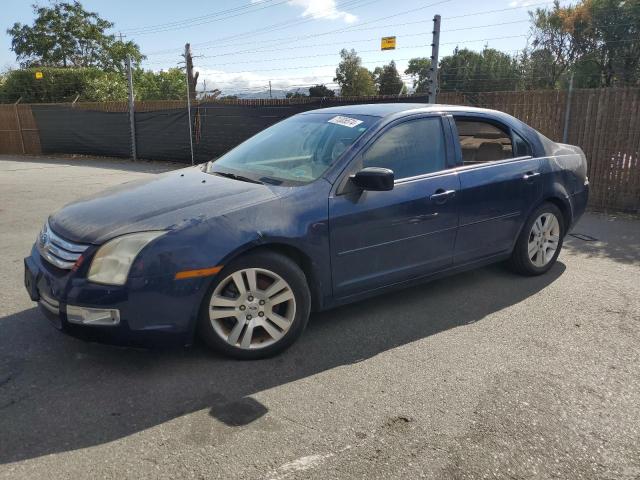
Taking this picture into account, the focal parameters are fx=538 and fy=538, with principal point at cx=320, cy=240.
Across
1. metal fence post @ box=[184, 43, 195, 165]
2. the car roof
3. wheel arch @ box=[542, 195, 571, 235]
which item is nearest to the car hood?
the car roof

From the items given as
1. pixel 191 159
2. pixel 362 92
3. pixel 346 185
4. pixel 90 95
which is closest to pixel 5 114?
pixel 90 95

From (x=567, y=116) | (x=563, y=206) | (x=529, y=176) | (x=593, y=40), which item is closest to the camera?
(x=529, y=176)

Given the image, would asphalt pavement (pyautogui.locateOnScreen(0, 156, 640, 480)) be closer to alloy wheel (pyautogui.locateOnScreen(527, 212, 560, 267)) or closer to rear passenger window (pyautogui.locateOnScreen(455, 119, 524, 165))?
alloy wheel (pyautogui.locateOnScreen(527, 212, 560, 267))

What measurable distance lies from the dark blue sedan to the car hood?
0.01 metres

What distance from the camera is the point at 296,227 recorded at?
3.39m

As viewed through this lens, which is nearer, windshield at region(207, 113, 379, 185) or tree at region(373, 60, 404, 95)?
windshield at region(207, 113, 379, 185)

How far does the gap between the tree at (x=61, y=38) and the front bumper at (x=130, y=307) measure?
4545 centimetres

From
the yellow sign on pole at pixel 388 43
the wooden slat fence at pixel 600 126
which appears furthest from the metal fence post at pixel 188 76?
the wooden slat fence at pixel 600 126

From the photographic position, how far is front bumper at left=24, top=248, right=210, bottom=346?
9.63 feet

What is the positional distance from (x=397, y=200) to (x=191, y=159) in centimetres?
1257

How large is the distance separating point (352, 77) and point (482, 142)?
2510 inches

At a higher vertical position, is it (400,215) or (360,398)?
(400,215)

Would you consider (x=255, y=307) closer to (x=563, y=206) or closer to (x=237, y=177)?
(x=237, y=177)

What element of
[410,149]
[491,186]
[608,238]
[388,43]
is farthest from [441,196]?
[388,43]
